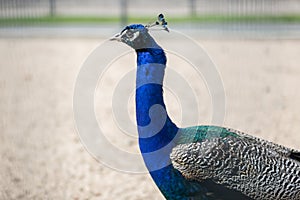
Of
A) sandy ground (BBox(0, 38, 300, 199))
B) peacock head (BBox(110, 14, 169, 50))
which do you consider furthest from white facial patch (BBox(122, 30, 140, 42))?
sandy ground (BBox(0, 38, 300, 199))

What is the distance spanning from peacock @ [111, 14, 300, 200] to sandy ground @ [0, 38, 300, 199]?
121 cm

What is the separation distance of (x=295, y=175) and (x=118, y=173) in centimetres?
199

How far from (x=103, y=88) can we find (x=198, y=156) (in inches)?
196

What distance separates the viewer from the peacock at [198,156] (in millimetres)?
2844

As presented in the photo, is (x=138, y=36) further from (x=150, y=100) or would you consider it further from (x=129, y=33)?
(x=150, y=100)

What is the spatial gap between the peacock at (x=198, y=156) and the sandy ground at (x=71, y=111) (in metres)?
1.21

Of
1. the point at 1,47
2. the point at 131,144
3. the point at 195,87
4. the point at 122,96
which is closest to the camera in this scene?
the point at 131,144

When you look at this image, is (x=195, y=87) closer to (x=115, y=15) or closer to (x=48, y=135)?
Answer: (x=48, y=135)

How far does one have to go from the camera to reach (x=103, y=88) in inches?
306

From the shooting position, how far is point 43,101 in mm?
7043

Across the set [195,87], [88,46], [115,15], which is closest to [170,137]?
[195,87]

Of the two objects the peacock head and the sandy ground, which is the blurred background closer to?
the sandy ground

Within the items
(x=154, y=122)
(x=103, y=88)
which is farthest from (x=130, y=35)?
(x=103, y=88)

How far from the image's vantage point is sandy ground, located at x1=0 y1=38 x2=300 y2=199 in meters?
4.34
